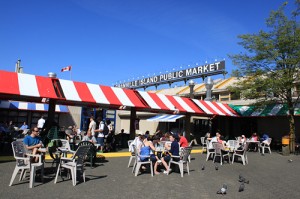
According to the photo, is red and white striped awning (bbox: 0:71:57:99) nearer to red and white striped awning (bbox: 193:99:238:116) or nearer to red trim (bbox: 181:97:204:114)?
red trim (bbox: 181:97:204:114)

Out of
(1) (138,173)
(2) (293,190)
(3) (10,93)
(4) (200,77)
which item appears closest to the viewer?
(2) (293,190)

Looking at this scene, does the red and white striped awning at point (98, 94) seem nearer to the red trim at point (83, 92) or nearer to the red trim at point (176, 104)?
the red trim at point (83, 92)

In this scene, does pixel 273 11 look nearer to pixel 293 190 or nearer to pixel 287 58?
pixel 287 58

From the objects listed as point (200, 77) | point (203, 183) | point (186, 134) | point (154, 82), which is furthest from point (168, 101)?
point (154, 82)

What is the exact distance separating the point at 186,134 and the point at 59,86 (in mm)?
9267

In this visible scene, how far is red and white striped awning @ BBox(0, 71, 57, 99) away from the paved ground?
2.90 meters

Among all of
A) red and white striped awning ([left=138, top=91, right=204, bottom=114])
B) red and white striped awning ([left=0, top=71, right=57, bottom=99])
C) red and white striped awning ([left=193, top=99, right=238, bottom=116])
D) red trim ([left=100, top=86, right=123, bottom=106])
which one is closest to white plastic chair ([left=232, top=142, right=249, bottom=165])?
red and white striped awning ([left=138, top=91, right=204, bottom=114])

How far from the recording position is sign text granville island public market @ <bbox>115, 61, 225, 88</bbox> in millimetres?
36688

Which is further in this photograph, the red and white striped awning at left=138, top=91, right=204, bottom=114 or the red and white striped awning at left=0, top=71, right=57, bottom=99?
the red and white striped awning at left=138, top=91, right=204, bottom=114

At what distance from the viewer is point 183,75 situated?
42.4 meters

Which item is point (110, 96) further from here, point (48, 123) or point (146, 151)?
point (146, 151)

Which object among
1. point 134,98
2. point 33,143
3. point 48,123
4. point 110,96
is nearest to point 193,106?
point 134,98

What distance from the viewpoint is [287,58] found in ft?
51.0

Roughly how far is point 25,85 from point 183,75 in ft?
109
